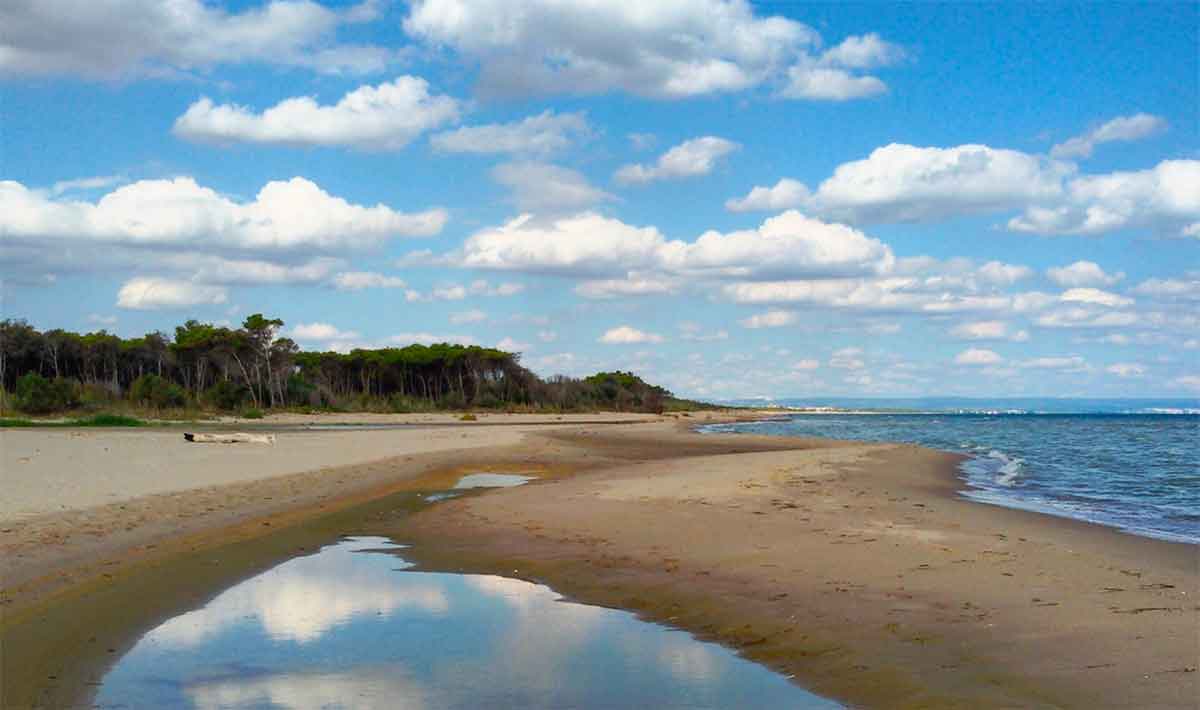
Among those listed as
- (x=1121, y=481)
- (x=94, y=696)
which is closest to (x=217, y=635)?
(x=94, y=696)

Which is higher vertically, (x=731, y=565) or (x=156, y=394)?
(x=156, y=394)

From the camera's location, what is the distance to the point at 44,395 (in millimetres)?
60438

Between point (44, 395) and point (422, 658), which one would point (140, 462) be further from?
point (44, 395)

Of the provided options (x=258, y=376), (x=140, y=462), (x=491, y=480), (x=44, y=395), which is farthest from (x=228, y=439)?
(x=258, y=376)

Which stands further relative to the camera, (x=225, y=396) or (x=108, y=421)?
(x=225, y=396)

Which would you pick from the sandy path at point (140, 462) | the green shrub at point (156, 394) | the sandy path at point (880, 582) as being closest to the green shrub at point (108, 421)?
the sandy path at point (140, 462)

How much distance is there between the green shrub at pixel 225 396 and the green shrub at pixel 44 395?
45.9ft

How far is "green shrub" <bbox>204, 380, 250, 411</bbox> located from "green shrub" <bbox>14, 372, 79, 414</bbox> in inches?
551

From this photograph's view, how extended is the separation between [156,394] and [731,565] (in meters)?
67.9

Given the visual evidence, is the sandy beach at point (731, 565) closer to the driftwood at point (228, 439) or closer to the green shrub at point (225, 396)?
the driftwood at point (228, 439)

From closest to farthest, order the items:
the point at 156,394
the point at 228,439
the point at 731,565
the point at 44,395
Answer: the point at 731,565 → the point at 228,439 → the point at 44,395 → the point at 156,394

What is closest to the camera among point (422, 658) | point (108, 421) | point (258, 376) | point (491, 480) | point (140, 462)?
point (422, 658)

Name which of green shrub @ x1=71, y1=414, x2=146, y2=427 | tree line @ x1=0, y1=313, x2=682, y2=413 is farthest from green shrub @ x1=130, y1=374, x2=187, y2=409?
green shrub @ x1=71, y1=414, x2=146, y2=427

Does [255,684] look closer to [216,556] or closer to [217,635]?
[217,635]
